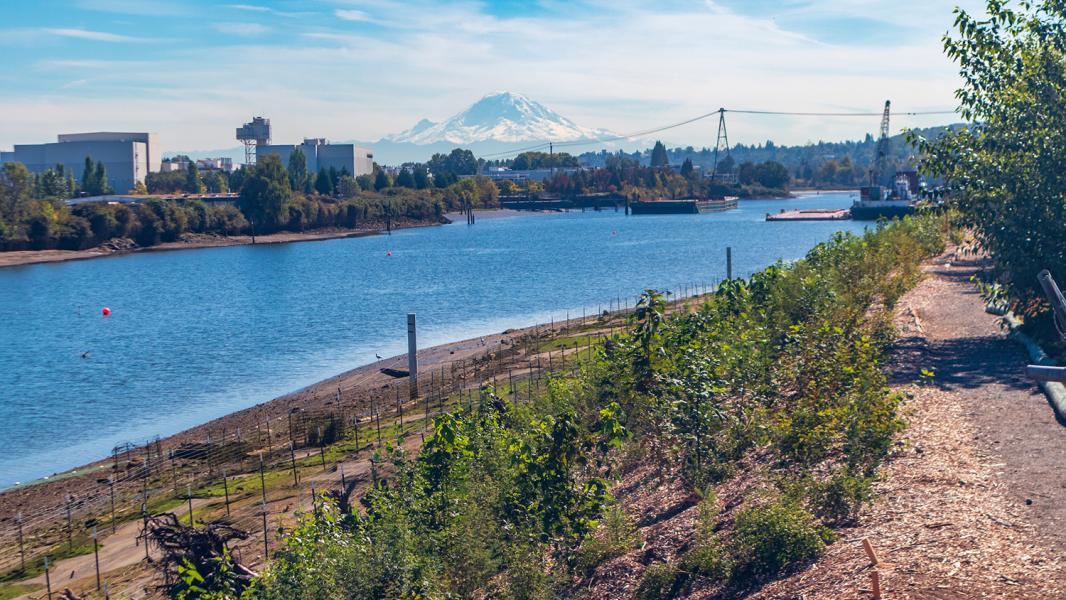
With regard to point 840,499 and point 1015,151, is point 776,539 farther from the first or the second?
point 1015,151

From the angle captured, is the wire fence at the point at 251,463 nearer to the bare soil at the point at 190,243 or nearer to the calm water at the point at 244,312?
the calm water at the point at 244,312

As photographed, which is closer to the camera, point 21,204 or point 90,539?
point 90,539

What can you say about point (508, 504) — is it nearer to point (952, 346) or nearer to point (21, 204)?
point (952, 346)

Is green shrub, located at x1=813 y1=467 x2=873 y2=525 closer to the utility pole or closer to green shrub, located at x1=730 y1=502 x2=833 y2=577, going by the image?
green shrub, located at x1=730 y1=502 x2=833 y2=577

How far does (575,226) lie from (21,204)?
101955mm

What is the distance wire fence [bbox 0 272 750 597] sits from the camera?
2211 centimetres

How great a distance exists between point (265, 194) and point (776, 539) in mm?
159781

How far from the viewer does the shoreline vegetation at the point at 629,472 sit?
1171cm

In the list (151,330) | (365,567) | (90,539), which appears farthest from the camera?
(151,330)

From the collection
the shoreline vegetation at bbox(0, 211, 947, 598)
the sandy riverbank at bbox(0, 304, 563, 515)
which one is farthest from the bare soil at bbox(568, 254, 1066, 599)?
the sandy riverbank at bbox(0, 304, 563, 515)

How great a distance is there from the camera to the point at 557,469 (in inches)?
545

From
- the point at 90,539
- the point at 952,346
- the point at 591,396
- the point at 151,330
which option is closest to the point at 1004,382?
the point at 952,346

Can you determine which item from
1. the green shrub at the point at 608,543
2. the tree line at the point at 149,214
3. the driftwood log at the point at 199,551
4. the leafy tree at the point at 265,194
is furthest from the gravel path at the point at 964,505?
the leafy tree at the point at 265,194

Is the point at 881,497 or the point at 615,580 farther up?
the point at 881,497
